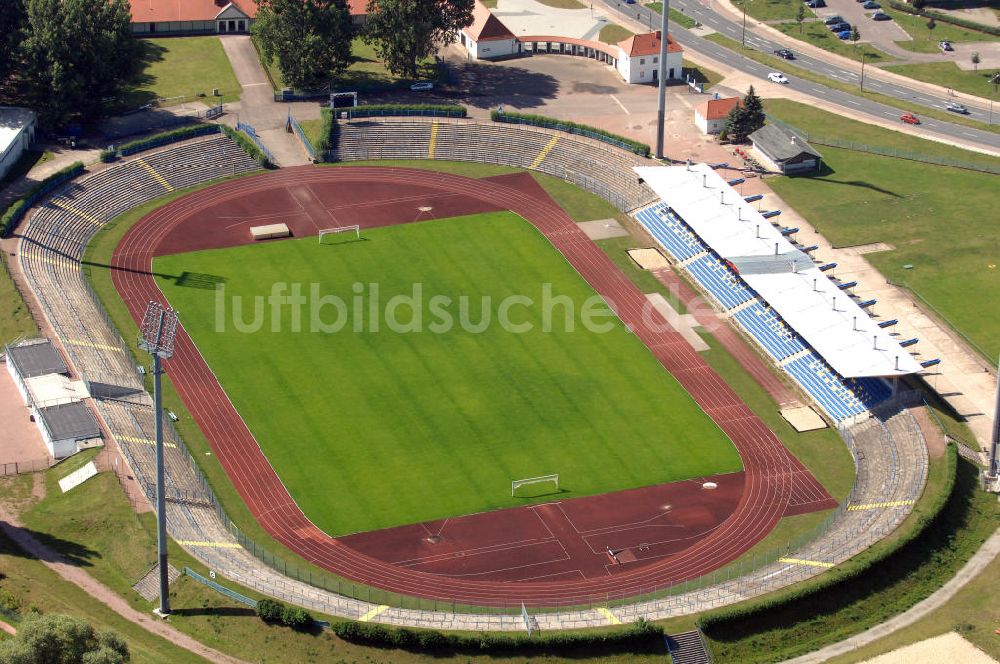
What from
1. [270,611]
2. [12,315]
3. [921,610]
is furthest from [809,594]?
[12,315]

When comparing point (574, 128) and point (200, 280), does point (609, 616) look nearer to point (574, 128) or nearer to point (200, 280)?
point (200, 280)

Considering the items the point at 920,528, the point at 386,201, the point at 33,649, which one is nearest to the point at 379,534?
the point at 33,649

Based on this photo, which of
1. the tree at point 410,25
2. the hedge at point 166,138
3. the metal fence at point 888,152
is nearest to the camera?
the hedge at point 166,138

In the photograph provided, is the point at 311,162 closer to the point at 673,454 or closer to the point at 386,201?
the point at 386,201

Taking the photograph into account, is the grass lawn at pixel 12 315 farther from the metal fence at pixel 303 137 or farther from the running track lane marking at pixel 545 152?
the running track lane marking at pixel 545 152

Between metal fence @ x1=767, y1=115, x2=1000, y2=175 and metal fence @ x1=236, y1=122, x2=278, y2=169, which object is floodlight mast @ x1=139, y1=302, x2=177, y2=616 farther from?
metal fence @ x1=767, y1=115, x2=1000, y2=175

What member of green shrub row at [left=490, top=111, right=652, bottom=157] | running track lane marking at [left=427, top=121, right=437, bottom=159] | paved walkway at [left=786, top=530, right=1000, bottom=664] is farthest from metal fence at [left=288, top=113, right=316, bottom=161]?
paved walkway at [left=786, top=530, right=1000, bottom=664]

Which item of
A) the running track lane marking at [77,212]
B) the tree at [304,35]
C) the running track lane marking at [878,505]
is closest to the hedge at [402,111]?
the tree at [304,35]
